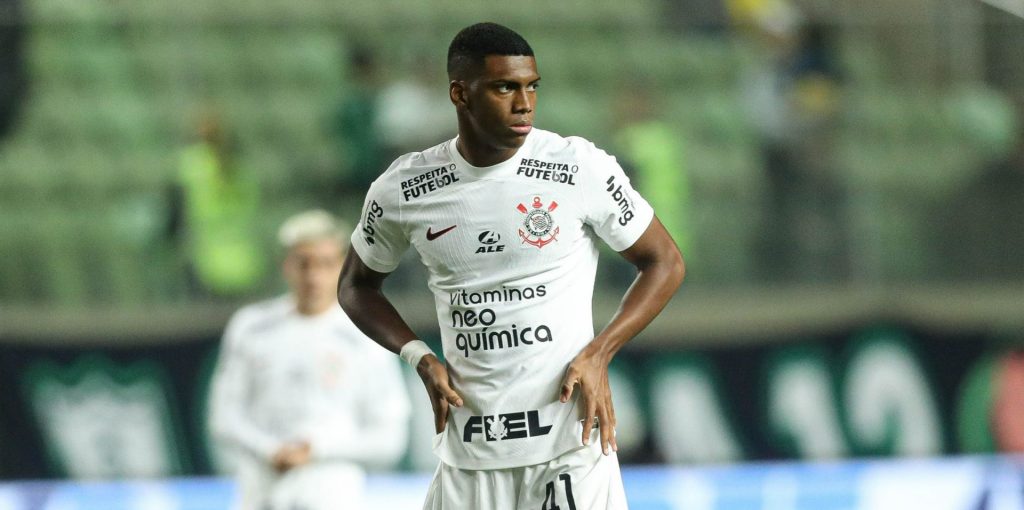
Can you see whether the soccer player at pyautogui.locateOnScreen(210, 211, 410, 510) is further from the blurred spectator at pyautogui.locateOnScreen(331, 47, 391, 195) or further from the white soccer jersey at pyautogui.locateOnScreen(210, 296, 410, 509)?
the blurred spectator at pyautogui.locateOnScreen(331, 47, 391, 195)

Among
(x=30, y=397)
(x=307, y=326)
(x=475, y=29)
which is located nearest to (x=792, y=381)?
(x=307, y=326)

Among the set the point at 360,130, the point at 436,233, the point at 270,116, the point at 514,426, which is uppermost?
the point at 270,116

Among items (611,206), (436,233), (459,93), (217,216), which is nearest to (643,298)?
(611,206)

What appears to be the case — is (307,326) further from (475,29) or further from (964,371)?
(964,371)

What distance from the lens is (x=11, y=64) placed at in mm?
9625

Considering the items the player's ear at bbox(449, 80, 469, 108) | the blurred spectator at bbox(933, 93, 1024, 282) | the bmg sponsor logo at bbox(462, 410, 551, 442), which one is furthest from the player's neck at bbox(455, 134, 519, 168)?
the blurred spectator at bbox(933, 93, 1024, 282)

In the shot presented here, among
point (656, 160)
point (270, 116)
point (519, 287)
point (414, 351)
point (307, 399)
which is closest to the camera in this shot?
point (519, 287)

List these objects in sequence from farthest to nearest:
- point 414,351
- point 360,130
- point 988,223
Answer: point 360,130 → point 988,223 → point 414,351

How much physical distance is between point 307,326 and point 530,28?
4.77 m

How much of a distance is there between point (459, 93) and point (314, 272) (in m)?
2.40

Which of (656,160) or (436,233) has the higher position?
(436,233)

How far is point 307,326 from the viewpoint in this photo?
21.6 ft

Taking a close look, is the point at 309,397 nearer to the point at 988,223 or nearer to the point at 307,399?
the point at 307,399

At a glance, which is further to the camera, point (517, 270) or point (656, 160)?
point (656, 160)
